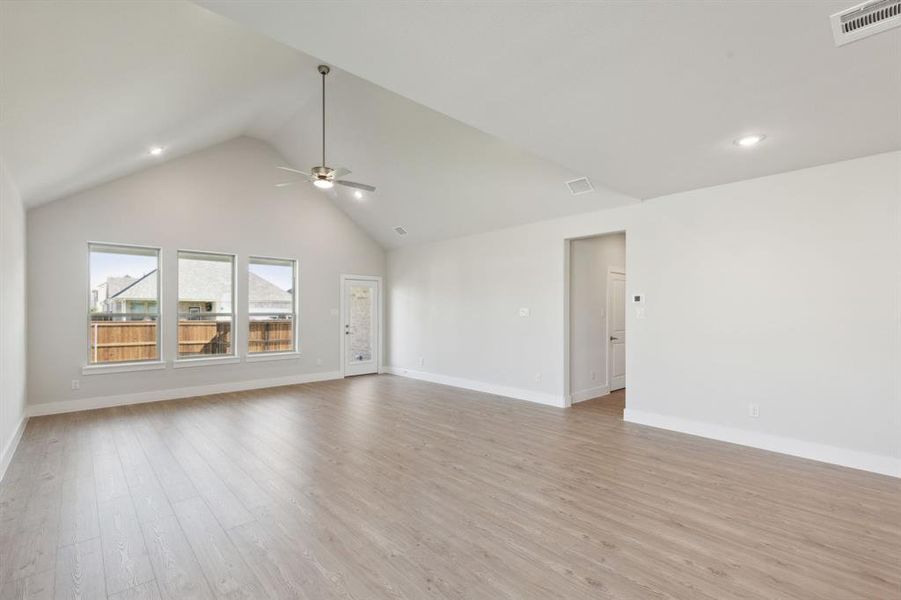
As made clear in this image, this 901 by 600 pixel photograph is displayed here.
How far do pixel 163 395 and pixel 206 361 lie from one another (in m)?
0.75

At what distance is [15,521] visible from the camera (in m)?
2.77

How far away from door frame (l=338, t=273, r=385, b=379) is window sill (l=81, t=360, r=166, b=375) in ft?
9.90

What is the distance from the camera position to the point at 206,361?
6.84m

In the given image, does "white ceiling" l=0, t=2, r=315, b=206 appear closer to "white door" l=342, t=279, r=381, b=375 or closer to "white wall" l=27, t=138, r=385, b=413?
"white wall" l=27, t=138, r=385, b=413

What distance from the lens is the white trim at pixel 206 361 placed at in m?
6.59

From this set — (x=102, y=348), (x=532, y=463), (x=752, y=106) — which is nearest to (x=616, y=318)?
(x=532, y=463)

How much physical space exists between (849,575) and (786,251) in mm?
2982

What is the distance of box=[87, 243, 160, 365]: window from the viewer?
601 cm

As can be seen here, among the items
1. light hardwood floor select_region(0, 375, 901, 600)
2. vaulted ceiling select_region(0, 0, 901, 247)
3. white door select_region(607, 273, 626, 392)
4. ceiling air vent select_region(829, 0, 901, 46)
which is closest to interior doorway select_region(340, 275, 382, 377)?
light hardwood floor select_region(0, 375, 901, 600)

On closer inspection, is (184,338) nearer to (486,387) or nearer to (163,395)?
(163,395)

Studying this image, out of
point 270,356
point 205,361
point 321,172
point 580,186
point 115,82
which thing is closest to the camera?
point 115,82

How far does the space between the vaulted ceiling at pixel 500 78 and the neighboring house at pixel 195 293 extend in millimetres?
1553

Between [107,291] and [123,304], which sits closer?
[107,291]

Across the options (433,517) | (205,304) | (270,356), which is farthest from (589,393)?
(205,304)
